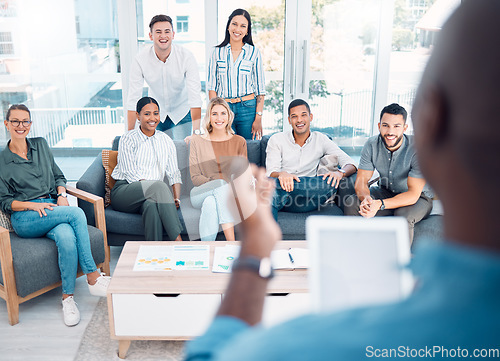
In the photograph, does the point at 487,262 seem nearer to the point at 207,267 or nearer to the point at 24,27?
the point at 207,267

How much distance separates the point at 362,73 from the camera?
4824mm

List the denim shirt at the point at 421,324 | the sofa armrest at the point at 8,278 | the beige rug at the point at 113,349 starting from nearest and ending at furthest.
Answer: the denim shirt at the point at 421,324 → the beige rug at the point at 113,349 → the sofa armrest at the point at 8,278

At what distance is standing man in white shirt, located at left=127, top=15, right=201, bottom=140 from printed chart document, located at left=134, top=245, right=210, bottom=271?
1.29 metres

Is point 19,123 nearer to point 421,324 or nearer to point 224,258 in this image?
point 224,258

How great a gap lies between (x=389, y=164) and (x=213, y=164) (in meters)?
1.08

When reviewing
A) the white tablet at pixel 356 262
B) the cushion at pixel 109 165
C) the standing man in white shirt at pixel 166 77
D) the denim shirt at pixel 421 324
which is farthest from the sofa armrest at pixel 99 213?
the denim shirt at pixel 421 324

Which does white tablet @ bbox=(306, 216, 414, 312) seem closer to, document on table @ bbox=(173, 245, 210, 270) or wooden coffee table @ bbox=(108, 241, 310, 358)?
wooden coffee table @ bbox=(108, 241, 310, 358)

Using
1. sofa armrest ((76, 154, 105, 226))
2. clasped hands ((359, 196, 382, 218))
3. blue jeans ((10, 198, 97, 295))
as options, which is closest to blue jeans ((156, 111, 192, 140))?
sofa armrest ((76, 154, 105, 226))

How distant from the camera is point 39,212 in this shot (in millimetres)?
2773

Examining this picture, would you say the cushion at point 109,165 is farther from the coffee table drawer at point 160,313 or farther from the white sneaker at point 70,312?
the coffee table drawer at point 160,313

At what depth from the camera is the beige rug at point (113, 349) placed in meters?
2.42

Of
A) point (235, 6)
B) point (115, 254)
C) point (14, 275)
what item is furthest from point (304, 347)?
point (235, 6)

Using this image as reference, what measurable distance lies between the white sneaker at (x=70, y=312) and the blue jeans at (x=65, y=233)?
46 millimetres

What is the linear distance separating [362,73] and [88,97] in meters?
2.60
